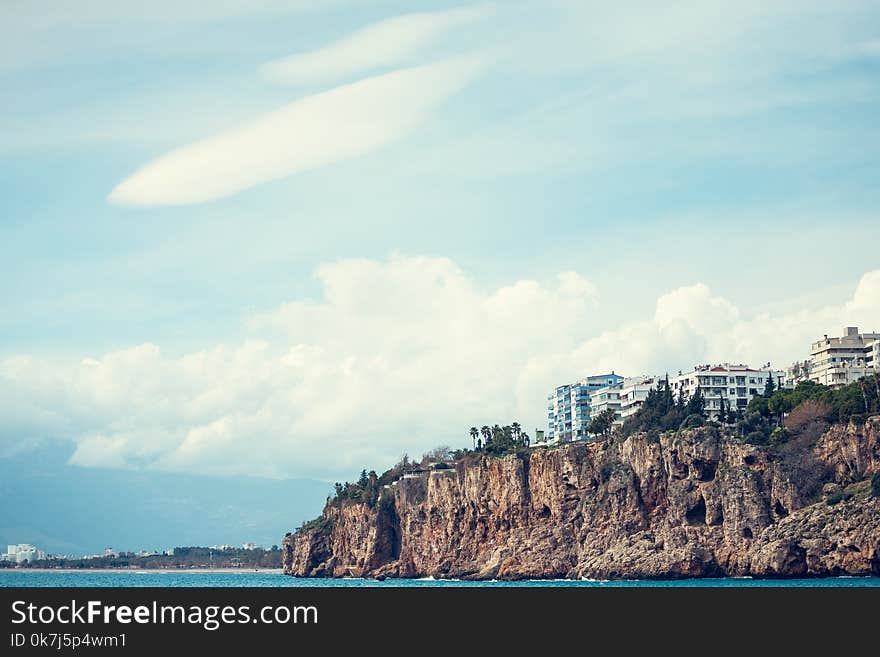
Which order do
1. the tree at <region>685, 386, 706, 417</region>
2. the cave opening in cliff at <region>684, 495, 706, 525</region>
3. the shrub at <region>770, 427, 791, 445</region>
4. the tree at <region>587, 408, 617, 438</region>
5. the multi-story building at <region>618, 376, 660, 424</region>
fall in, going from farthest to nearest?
the multi-story building at <region>618, 376, 660, 424</region>
the tree at <region>587, 408, 617, 438</region>
the tree at <region>685, 386, 706, 417</region>
the shrub at <region>770, 427, 791, 445</region>
the cave opening in cliff at <region>684, 495, 706, 525</region>

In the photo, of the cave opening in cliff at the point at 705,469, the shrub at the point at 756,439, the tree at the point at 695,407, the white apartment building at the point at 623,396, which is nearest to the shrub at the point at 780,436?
the shrub at the point at 756,439

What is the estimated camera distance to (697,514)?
379 feet

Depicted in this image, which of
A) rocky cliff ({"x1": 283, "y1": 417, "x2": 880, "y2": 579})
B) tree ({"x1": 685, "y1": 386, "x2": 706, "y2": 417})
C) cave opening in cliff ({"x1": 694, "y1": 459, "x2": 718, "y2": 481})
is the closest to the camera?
rocky cliff ({"x1": 283, "y1": 417, "x2": 880, "y2": 579})

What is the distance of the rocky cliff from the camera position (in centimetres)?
10569

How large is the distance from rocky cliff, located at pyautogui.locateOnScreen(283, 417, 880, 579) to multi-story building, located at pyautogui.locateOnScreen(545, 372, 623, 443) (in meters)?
38.7

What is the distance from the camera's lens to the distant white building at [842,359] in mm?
146750

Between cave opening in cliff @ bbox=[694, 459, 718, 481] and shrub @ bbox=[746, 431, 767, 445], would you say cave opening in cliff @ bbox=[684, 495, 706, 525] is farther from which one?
shrub @ bbox=[746, 431, 767, 445]

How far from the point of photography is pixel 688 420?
403 ft

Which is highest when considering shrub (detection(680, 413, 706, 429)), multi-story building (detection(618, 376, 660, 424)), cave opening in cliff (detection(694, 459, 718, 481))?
multi-story building (detection(618, 376, 660, 424))

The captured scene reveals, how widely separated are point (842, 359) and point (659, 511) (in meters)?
46.9

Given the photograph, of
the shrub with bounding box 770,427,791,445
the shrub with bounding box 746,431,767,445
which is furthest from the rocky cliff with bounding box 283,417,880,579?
the shrub with bounding box 770,427,791,445
